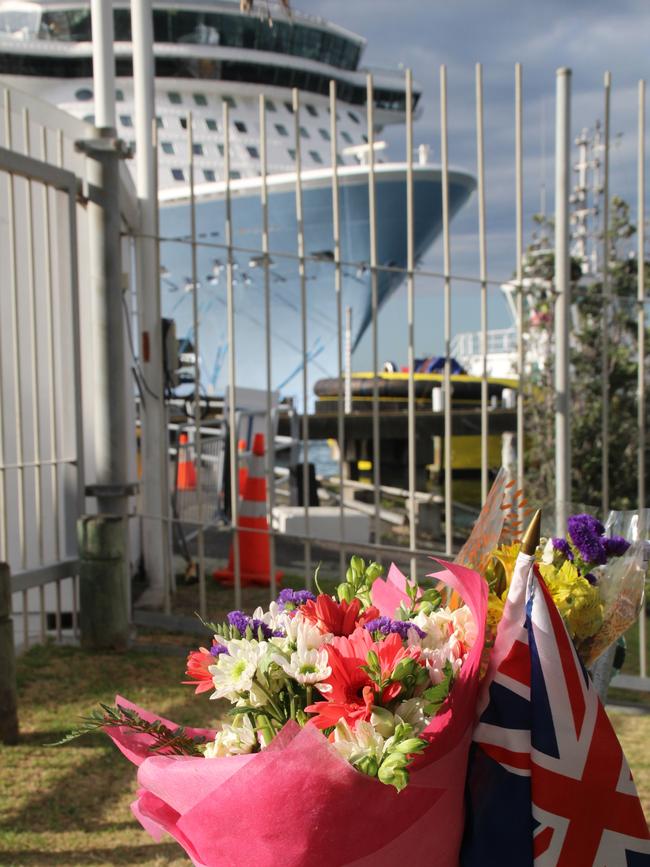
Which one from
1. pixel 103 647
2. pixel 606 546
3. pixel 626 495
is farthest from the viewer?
pixel 626 495

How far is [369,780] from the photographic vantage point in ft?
3.55

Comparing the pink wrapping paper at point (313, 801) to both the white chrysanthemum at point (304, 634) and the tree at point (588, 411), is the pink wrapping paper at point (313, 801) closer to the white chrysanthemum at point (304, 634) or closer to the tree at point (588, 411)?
the white chrysanthemum at point (304, 634)

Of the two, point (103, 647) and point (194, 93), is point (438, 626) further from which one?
point (194, 93)

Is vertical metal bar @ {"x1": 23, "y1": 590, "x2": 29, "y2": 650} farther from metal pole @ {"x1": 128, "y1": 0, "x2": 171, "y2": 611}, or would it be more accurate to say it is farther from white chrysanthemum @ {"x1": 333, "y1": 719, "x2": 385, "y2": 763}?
white chrysanthemum @ {"x1": 333, "y1": 719, "x2": 385, "y2": 763}

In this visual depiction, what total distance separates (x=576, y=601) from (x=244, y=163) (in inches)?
988

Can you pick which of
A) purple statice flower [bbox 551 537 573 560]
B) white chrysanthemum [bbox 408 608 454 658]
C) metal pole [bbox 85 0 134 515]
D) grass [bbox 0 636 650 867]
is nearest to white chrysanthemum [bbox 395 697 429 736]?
white chrysanthemum [bbox 408 608 454 658]

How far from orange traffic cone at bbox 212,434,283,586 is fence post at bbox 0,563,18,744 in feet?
11.0

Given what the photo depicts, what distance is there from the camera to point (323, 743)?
104 centimetres

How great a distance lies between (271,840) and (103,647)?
12.7ft

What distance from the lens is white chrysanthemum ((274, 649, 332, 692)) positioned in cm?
113

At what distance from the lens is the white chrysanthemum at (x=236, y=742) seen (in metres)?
1.18

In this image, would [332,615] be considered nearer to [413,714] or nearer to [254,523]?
[413,714]

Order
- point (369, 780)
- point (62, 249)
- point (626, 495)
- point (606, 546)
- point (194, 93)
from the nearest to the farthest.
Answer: point (369, 780), point (606, 546), point (62, 249), point (626, 495), point (194, 93)

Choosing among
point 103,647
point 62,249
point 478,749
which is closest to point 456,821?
point 478,749
